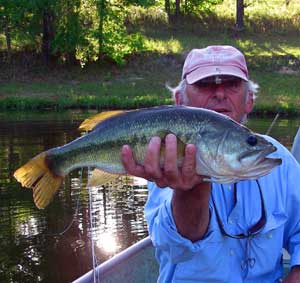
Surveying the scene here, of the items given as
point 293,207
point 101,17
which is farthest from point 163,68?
point 293,207

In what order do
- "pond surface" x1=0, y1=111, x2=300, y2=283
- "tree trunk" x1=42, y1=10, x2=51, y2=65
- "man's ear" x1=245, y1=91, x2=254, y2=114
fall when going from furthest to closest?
"tree trunk" x1=42, y1=10, x2=51, y2=65 < "pond surface" x1=0, y1=111, x2=300, y2=283 < "man's ear" x1=245, y1=91, x2=254, y2=114

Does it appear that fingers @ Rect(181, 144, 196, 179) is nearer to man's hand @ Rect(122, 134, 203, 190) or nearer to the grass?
man's hand @ Rect(122, 134, 203, 190)

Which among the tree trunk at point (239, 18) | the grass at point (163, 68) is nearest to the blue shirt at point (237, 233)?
the grass at point (163, 68)

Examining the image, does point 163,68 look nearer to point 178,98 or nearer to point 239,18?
point 239,18

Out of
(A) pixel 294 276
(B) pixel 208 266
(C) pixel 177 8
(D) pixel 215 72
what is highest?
(C) pixel 177 8

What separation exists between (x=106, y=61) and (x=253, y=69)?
7.67 metres

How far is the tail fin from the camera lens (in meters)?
2.76

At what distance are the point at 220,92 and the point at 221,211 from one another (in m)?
0.55

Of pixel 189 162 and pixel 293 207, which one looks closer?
pixel 189 162

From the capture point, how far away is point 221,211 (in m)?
2.71

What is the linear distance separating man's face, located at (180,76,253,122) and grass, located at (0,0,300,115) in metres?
19.2

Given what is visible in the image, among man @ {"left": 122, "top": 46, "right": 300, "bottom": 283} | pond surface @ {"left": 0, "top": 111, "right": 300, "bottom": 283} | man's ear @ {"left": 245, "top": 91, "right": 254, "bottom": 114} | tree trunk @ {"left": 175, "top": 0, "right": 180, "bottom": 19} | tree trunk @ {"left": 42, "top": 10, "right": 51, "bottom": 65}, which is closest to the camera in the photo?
man @ {"left": 122, "top": 46, "right": 300, "bottom": 283}

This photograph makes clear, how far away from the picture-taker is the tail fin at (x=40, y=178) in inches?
109

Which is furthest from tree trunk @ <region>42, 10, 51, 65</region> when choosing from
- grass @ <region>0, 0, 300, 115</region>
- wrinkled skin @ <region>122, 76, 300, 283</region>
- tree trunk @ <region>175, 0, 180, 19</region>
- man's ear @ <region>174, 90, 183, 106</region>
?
wrinkled skin @ <region>122, 76, 300, 283</region>
